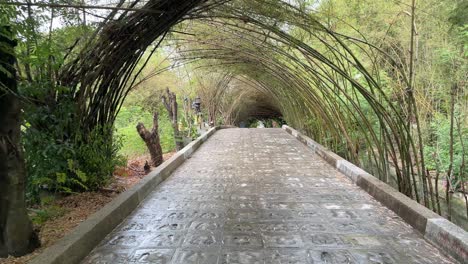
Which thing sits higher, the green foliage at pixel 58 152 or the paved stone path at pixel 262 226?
the green foliage at pixel 58 152

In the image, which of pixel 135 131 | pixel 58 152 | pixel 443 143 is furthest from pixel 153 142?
pixel 135 131

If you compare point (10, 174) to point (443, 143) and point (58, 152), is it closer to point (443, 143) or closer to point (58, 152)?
point (58, 152)

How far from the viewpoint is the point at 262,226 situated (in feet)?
9.64

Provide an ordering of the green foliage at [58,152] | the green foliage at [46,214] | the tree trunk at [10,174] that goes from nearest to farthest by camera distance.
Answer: the tree trunk at [10,174] → the green foliage at [46,214] → the green foliage at [58,152]

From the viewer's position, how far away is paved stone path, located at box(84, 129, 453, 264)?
2396 millimetres

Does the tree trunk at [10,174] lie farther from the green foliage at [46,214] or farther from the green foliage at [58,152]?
the green foliage at [58,152]

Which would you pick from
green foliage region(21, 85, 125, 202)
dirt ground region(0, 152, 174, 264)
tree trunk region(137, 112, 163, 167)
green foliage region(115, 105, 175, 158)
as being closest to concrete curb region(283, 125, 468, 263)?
dirt ground region(0, 152, 174, 264)

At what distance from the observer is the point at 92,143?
12.4 feet

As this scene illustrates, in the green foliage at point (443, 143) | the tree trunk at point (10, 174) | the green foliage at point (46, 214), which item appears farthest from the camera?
the green foliage at point (443, 143)

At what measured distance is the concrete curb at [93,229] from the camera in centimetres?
217

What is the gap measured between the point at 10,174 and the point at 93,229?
0.69 m

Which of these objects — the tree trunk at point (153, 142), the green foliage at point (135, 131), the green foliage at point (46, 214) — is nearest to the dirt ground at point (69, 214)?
the green foliage at point (46, 214)

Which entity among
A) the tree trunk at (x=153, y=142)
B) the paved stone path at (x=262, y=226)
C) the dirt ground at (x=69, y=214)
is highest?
the tree trunk at (x=153, y=142)

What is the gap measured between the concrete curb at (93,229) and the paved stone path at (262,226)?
6 cm
